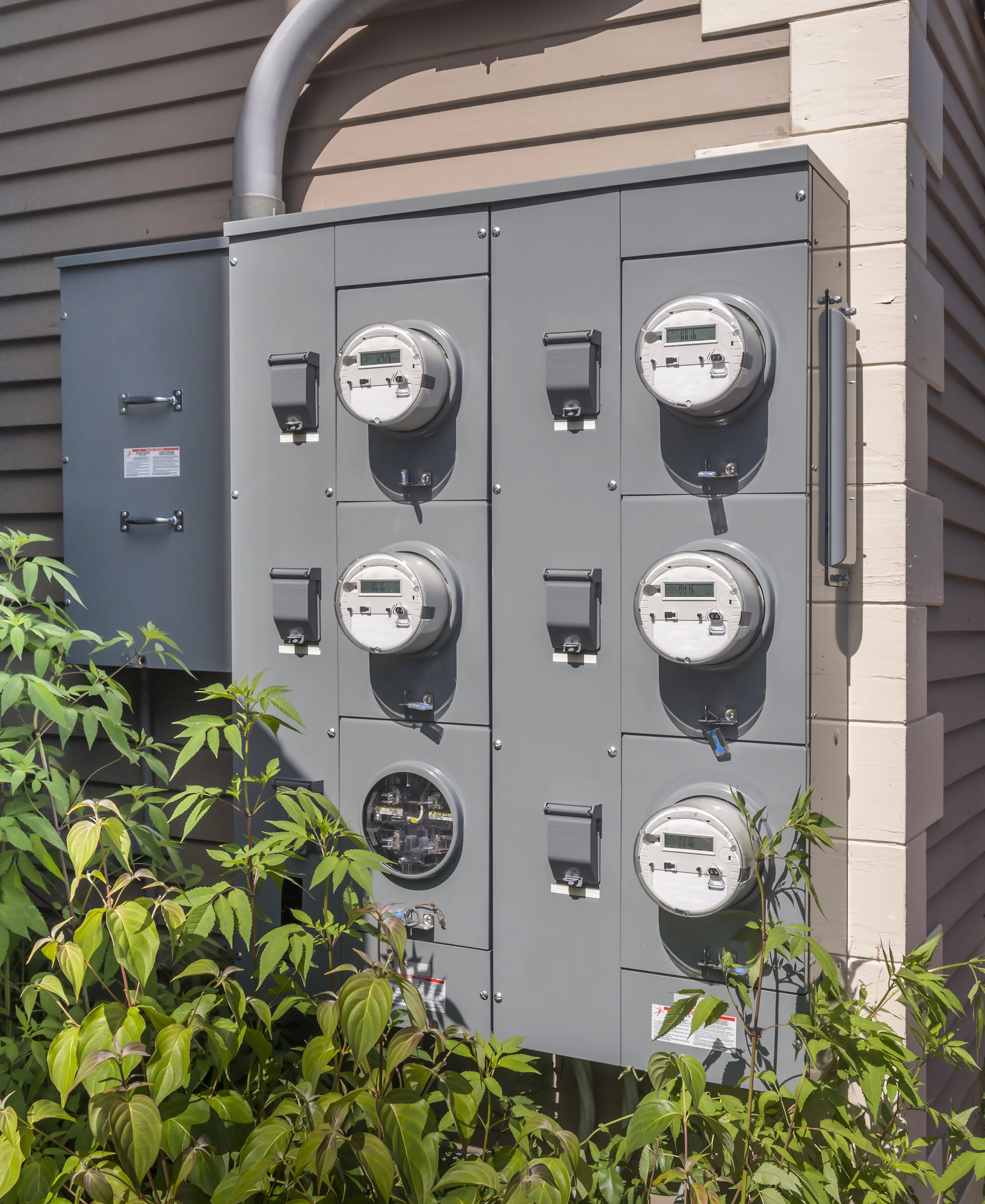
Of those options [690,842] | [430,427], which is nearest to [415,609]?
[430,427]

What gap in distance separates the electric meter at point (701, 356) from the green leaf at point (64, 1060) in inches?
58.2

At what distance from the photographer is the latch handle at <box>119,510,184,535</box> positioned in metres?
2.90

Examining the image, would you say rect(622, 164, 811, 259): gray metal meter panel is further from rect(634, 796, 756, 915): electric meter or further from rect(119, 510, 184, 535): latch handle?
rect(119, 510, 184, 535): latch handle

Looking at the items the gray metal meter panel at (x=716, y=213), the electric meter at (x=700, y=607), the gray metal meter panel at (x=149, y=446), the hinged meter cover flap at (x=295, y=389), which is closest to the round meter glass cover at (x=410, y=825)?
the electric meter at (x=700, y=607)

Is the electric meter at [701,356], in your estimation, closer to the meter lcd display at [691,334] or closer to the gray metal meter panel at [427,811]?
the meter lcd display at [691,334]

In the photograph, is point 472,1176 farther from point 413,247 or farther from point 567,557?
point 413,247

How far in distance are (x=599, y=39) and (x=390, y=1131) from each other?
2.50 m

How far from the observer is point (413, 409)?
2.22 meters

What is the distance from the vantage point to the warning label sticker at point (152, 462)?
9.53 ft

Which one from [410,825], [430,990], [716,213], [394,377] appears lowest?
[430,990]

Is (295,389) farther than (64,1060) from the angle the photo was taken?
Yes

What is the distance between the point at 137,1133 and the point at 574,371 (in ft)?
5.03

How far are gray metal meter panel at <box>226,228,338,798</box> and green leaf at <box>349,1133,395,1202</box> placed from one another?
99 cm

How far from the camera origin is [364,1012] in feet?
5.28
